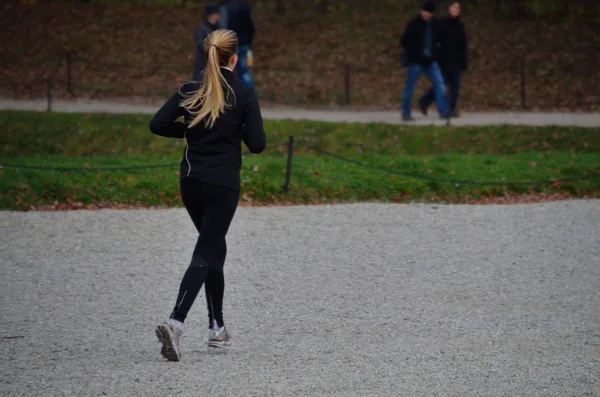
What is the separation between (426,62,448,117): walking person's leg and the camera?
16156 millimetres

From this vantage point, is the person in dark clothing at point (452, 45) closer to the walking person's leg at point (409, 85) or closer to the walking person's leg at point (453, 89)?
the walking person's leg at point (453, 89)

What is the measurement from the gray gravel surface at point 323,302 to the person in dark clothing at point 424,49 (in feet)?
17.2

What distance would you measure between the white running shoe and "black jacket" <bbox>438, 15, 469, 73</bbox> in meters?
11.7

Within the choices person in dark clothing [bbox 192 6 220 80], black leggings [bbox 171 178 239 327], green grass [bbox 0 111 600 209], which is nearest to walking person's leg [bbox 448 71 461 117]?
green grass [bbox 0 111 600 209]

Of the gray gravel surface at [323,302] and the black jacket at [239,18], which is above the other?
the black jacket at [239,18]

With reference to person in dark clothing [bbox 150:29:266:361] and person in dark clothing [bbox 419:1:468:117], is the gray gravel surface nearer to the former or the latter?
person in dark clothing [bbox 150:29:266:361]

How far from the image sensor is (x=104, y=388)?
5.34m

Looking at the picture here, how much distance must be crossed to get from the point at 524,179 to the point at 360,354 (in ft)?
24.4

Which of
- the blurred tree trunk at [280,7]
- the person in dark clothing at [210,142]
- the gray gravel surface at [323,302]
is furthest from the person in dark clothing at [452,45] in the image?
the blurred tree trunk at [280,7]

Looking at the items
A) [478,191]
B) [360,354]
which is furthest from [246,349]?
[478,191]

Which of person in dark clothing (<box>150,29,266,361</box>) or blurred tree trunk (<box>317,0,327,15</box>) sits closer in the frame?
person in dark clothing (<box>150,29,266,361</box>)

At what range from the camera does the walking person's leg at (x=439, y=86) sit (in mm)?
16156

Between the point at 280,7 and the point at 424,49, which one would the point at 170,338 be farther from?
the point at 280,7

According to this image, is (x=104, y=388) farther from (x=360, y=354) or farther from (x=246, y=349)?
(x=360, y=354)
